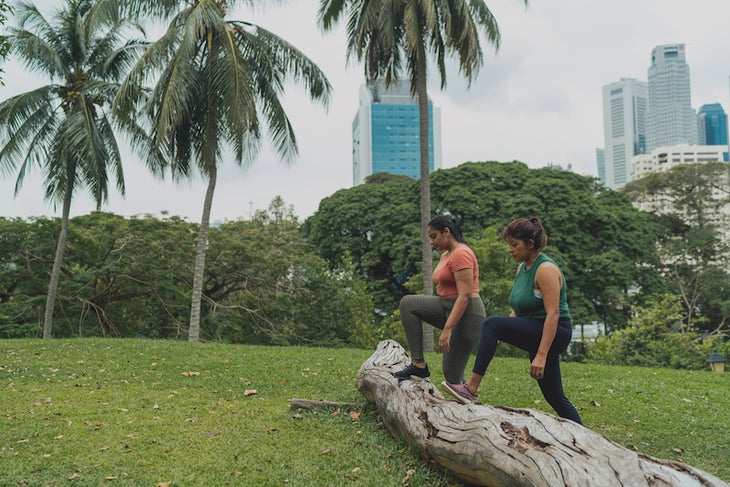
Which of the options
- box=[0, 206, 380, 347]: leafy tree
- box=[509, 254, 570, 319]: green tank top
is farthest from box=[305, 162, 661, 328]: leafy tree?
box=[509, 254, 570, 319]: green tank top

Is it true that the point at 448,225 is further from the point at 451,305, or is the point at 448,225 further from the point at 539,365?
the point at 539,365

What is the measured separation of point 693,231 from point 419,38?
74.8ft

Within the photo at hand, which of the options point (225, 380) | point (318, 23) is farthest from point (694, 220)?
point (225, 380)

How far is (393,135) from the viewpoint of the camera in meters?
160

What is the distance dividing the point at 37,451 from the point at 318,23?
12.5 meters

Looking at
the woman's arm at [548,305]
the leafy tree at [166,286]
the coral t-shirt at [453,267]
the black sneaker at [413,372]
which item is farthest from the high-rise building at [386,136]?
the woman's arm at [548,305]

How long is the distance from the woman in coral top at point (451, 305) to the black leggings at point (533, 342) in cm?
49

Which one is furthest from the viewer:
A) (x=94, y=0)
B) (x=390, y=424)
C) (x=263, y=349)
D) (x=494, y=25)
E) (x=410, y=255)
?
(x=410, y=255)

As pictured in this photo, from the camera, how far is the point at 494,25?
14.7 m

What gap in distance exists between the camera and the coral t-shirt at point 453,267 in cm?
493

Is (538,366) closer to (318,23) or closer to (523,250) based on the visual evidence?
(523,250)

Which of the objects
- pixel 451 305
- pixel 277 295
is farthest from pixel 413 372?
pixel 277 295

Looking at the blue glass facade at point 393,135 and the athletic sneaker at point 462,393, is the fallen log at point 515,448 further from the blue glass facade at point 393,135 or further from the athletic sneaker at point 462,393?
the blue glass facade at point 393,135

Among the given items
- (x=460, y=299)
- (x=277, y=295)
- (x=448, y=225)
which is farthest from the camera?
(x=277, y=295)
